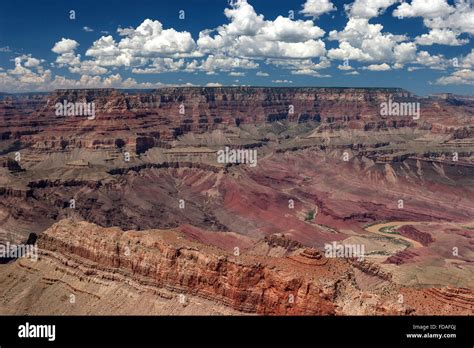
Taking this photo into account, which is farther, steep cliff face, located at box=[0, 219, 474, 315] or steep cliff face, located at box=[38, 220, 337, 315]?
steep cliff face, located at box=[38, 220, 337, 315]

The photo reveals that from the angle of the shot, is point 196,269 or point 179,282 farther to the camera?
point 179,282

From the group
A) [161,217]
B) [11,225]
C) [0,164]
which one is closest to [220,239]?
[161,217]

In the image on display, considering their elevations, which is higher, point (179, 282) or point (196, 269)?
point (196, 269)

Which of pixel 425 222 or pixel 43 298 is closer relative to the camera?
pixel 43 298

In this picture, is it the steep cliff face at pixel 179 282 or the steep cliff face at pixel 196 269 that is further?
the steep cliff face at pixel 196 269
